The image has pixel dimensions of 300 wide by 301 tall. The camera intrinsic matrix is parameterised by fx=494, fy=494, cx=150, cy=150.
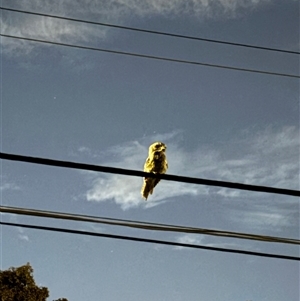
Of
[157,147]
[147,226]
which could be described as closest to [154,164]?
[157,147]

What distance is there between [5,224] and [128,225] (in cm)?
112

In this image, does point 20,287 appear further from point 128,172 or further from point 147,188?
point 128,172

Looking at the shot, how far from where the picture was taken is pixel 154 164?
10945 mm

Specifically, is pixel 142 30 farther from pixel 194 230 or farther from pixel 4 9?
pixel 194 230

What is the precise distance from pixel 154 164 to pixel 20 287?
15663 mm

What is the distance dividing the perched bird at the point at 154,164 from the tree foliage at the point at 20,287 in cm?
1490

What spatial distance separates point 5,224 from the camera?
4500 millimetres

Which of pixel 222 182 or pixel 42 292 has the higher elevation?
pixel 42 292

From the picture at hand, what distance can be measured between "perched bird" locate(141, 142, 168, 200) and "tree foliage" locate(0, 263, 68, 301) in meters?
14.9

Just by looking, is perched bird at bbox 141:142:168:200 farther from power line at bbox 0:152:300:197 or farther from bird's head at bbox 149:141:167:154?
power line at bbox 0:152:300:197

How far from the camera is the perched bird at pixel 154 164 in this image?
35.9 feet

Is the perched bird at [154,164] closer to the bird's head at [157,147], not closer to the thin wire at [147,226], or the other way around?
the bird's head at [157,147]

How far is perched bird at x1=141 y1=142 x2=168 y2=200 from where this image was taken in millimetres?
10945

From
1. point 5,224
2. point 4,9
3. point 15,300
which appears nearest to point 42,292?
point 15,300
